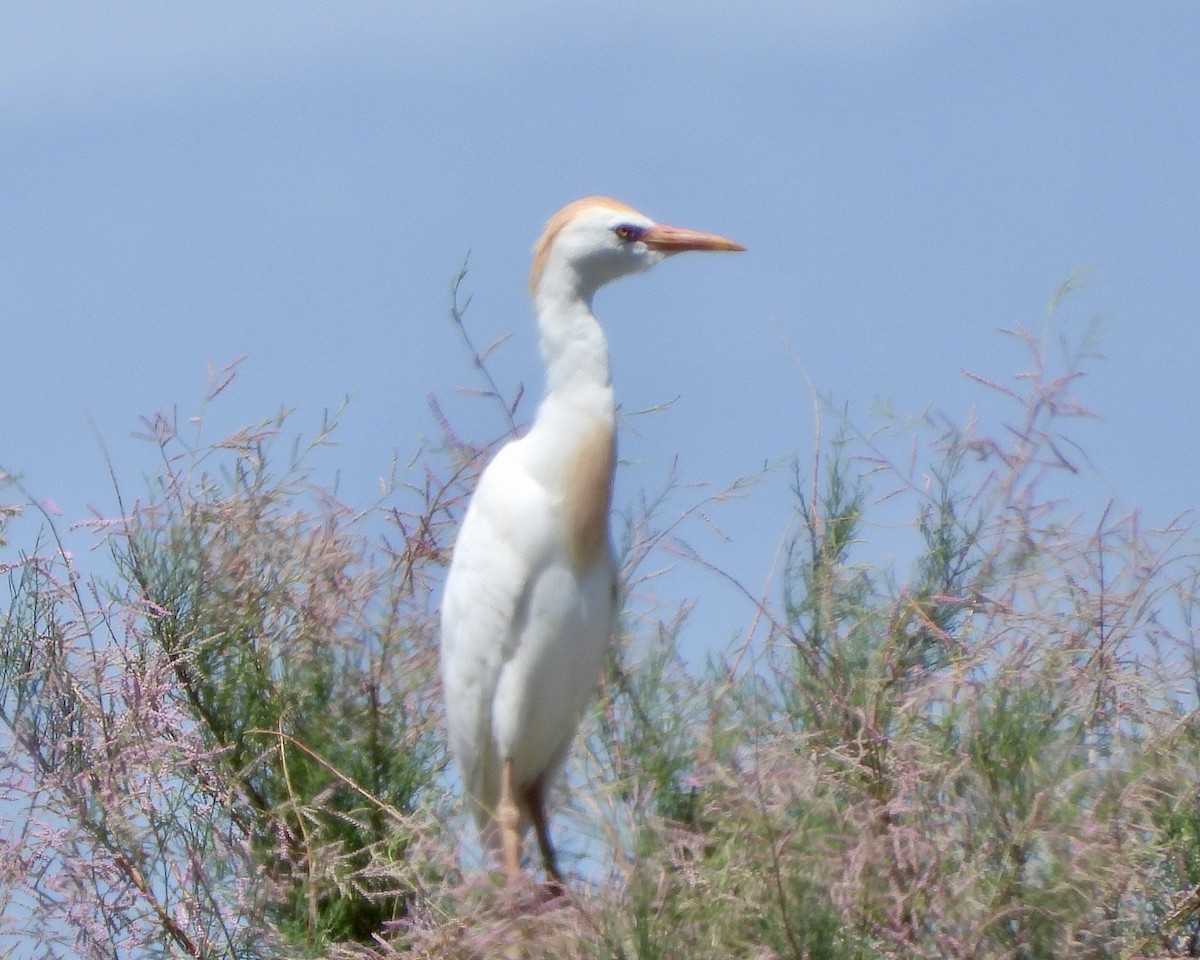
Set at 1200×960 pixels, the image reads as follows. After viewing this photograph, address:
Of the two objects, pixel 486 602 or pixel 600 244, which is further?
pixel 600 244

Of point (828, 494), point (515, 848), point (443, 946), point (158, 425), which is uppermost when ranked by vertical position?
point (158, 425)

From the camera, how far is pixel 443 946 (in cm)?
281

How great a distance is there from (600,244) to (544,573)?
2.26 feet

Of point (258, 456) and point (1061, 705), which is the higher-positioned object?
point (258, 456)

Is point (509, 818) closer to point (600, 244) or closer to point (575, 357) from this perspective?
point (575, 357)

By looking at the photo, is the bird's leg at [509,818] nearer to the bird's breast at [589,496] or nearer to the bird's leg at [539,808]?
the bird's leg at [539,808]

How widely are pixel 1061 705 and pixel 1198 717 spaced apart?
26cm

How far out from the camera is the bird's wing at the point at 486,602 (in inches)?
133

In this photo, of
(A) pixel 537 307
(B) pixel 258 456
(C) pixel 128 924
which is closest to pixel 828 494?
(A) pixel 537 307

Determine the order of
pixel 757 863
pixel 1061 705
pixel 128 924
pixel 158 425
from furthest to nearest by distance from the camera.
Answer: pixel 158 425 < pixel 128 924 < pixel 1061 705 < pixel 757 863

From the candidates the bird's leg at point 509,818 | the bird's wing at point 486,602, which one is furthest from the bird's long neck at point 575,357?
the bird's leg at point 509,818

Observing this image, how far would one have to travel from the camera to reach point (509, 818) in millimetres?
3385

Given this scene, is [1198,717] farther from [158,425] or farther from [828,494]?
[158,425]

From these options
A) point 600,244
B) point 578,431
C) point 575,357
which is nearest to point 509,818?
point 578,431
